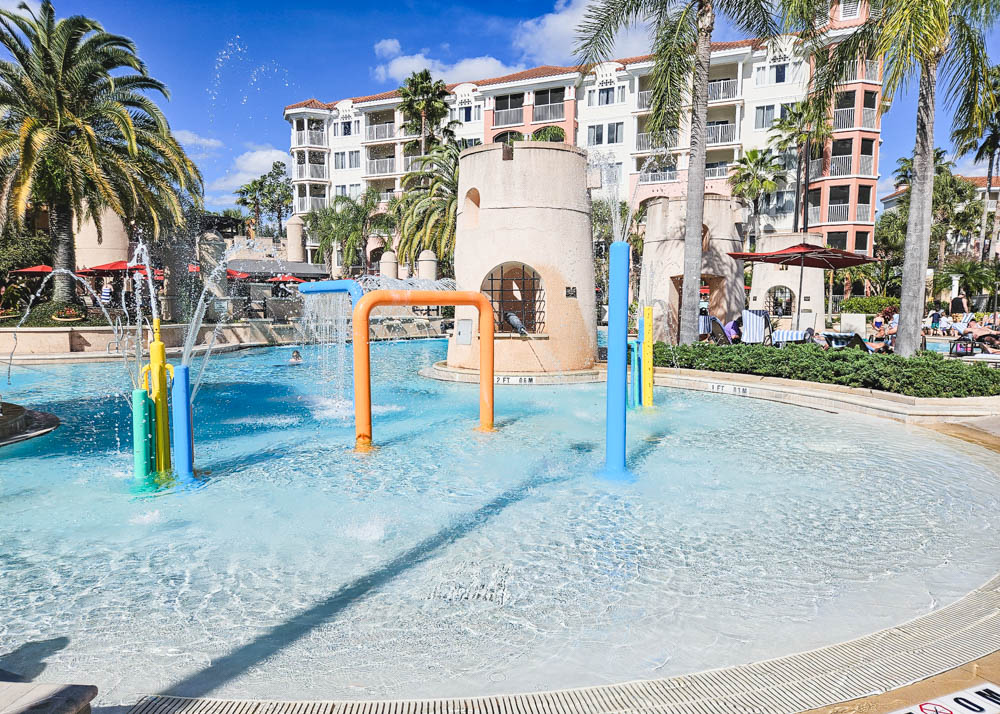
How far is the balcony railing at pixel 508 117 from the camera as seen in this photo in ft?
154

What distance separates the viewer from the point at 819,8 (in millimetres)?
13320

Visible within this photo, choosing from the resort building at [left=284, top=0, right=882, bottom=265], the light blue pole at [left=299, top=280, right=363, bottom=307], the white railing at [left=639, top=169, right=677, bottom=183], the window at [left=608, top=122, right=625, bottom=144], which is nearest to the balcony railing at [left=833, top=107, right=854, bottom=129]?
the resort building at [left=284, top=0, right=882, bottom=265]

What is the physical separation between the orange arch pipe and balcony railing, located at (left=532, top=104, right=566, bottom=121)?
131 feet

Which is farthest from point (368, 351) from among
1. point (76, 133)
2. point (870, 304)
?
point (870, 304)

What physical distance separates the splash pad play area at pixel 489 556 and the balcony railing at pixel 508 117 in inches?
1628

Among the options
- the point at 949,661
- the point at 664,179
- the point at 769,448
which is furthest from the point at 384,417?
the point at 664,179

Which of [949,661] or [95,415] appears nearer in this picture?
[949,661]

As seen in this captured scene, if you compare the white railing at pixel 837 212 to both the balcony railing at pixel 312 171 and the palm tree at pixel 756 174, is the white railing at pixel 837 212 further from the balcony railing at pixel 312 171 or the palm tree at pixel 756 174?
the balcony railing at pixel 312 171

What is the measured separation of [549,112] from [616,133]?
5215 millimetres

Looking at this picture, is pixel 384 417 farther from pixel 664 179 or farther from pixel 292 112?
pixel 292 112

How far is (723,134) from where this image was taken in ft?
136

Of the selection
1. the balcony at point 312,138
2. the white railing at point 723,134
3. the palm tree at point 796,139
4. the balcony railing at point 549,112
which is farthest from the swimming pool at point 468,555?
the balcony at point 312,138

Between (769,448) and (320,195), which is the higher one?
(320,195)

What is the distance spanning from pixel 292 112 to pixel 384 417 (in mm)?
52353
